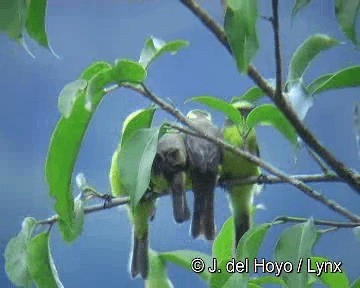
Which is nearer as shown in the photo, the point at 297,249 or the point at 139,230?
the point at 297,249

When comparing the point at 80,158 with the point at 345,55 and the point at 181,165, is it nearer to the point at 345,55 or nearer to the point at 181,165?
the point at 181,165

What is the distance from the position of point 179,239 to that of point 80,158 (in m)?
0.22

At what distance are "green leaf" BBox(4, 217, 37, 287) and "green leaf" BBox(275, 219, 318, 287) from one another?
1.00ft

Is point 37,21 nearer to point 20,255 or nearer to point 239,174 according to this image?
point 20,255

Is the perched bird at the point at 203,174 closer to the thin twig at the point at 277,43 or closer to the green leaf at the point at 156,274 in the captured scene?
the green leaf at the point at 156,274

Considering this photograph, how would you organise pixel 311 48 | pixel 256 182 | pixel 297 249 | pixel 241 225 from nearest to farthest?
pixel 297 249
pixel 311 48
pixel 256 182
pixel 241 225

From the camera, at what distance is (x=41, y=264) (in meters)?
0.86

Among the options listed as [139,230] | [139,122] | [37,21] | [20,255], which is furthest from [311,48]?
[139,230]

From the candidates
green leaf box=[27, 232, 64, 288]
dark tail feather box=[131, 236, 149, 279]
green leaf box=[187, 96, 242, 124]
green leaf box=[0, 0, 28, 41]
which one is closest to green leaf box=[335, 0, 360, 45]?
green leaf box=[187, 96, 242, 124]

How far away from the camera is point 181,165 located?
113 cm

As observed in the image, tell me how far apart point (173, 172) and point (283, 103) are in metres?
0.41

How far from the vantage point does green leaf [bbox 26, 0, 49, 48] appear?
26.8 inches

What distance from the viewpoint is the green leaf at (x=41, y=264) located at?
0.86m

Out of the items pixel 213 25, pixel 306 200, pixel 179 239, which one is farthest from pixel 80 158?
pixel 213 25
